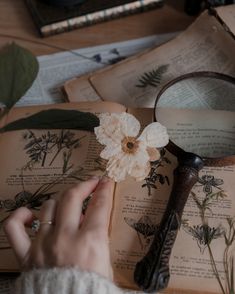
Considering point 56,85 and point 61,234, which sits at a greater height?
point 56,85

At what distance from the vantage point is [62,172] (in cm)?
65

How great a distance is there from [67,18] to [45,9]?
42 millimetres

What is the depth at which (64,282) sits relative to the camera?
0.49 metres

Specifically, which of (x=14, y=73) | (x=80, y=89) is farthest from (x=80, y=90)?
(x=14, y=73)

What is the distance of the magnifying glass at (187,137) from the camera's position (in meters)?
0.55

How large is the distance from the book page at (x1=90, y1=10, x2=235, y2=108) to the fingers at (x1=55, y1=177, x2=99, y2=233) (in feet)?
0.75

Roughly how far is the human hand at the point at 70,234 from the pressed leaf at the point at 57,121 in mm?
129

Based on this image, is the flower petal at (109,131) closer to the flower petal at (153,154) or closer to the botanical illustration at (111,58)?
the flower petal at (153,154)

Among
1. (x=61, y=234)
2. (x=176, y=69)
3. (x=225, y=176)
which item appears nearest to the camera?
(x=61, y=234)

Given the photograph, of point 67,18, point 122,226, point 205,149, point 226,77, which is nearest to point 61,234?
point 122,226

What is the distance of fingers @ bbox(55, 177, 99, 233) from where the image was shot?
0.53 meters

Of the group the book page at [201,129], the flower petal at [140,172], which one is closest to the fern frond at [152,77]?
the book page at [201,129]

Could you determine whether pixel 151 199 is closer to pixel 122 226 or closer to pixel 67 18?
pixel 122 226

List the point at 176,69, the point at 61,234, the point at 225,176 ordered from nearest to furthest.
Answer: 1. the point at 61,234
2. the point at 225,176
3. the point at 176,69
